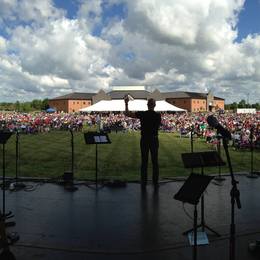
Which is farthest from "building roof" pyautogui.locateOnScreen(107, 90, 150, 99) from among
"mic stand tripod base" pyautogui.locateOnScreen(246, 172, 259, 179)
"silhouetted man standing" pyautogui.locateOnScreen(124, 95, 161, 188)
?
"silhouetted man standing" pyautogui.locateOnScreen(124, 95, 161, 188)

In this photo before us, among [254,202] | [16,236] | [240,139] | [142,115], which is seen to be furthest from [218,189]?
[240,139]

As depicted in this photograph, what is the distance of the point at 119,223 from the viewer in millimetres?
6281

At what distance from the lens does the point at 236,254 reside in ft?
16.1

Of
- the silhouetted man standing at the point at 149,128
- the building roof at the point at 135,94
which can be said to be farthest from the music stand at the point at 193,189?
the building roof at the point at 135,94

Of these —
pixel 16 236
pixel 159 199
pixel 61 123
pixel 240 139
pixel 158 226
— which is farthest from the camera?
pixel 61 123

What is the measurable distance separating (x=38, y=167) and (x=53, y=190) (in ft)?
15.7

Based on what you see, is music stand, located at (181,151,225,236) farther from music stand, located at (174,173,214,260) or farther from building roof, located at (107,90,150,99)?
building roof, located at (107,90,150,99)

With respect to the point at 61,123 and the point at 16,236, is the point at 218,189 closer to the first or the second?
the point at 16,236

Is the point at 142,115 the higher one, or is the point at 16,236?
the point at 142,115

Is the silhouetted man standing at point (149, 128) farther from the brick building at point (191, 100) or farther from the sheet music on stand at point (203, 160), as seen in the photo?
the brick building at point (191, 100)

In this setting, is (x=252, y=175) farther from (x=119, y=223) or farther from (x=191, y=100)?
(x=191, y=100)

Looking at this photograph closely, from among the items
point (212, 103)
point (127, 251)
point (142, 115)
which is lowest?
point (127, 251)

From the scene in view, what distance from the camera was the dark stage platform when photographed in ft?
16.5

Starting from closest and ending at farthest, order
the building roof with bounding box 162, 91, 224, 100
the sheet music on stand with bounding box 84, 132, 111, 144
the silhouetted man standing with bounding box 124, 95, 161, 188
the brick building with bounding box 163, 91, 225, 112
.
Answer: the silhouetted man standing with bounding box 124, 95, 161, 188
the sheet music on stand with bounding box 84, 132, 111, 144
the brick building with bounding box 163, 91, 225, 112
the building roof with bounding box 162, 91, 224, 100
